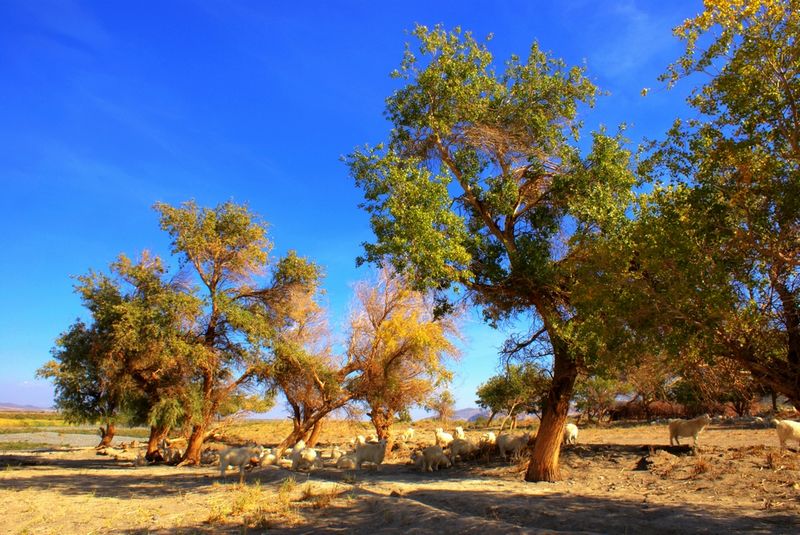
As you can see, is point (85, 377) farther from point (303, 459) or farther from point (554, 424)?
point (554, 424)

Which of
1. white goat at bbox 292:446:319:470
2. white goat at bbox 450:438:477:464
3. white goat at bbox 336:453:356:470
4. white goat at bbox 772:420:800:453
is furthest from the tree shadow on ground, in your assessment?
white goat at bbox 450:438:477:464

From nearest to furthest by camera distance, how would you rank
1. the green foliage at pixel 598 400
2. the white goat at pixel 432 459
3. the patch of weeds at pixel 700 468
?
the patch of weeds at pixel 700 468 → the white goat at pixel 432 459 → the green foliage at pixel 598 400

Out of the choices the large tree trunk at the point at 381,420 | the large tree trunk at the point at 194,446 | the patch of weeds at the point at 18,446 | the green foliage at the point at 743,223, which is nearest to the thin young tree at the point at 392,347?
the large tree trunk at the point at 381,420

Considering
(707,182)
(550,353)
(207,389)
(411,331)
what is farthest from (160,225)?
(707,182)

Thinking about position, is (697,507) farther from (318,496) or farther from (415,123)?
(415,123)

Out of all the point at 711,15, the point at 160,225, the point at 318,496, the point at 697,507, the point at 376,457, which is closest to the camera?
the point at 711,15

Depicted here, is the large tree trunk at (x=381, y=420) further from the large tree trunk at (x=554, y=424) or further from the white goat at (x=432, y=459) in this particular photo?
the large tree trunk at (x=554, y=424)

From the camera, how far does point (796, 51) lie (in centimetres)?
778

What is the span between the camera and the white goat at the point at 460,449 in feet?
63.7

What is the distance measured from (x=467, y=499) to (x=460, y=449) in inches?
341

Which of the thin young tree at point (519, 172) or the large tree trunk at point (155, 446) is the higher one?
the thin young tree at point (519, 172)

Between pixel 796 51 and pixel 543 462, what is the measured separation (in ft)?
34.6

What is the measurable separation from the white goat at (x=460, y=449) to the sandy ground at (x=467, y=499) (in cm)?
143

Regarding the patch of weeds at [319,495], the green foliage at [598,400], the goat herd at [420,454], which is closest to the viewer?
the patch of weeds at [319,495]
